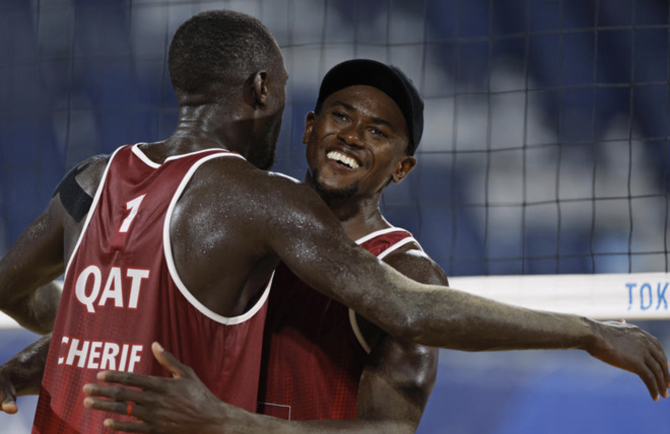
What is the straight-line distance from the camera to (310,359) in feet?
8.44

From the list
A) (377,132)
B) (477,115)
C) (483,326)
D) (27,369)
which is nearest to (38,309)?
(27,369)

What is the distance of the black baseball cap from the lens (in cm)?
280

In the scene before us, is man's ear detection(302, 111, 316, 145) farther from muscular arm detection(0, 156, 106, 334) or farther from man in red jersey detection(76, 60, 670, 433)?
muscular arm detection(0, 156, 106, 334)

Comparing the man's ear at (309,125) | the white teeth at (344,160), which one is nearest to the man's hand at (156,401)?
the white teeth at (344,160)

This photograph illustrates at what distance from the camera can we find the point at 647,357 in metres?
2.34

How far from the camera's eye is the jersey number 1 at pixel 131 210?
223 cm

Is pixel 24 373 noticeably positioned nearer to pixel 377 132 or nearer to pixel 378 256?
pixel 378 256

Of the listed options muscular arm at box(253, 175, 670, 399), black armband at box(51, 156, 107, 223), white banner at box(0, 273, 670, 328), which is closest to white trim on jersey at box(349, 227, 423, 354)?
muscular arm at box(253, 175, 670, 399)

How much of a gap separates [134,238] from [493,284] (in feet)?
10.7

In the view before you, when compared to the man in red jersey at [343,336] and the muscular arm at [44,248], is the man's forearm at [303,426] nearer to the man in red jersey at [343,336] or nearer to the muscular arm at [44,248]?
the man in red jersey at [343,336]

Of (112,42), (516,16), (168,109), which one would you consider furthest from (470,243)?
(112,42)

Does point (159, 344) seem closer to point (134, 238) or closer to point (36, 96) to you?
point (134, 238)

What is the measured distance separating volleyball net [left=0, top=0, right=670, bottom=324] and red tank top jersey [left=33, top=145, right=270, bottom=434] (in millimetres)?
4218

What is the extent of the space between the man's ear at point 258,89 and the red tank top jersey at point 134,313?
0.88 feet
